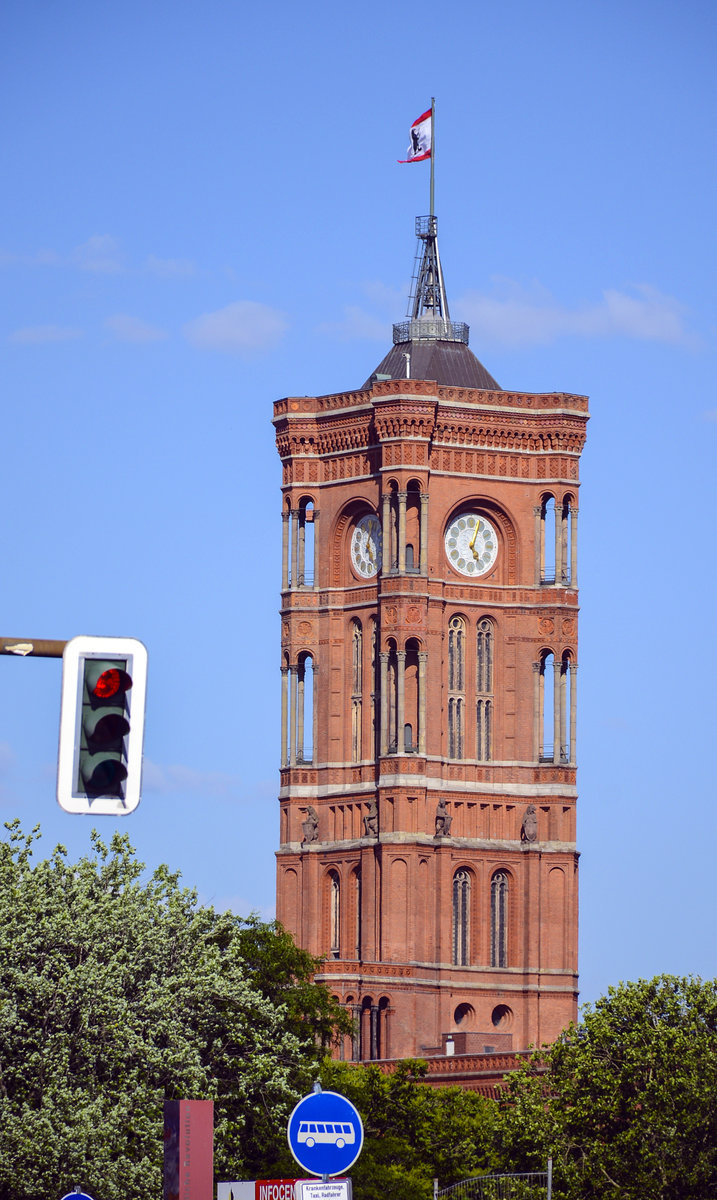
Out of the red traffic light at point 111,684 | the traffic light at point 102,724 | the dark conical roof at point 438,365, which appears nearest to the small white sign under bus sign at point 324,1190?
the traffic light at point 102,724

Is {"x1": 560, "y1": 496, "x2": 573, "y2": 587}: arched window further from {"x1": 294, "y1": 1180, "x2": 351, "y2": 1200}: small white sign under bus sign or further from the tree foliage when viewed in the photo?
{"x1": 294, "y1": 1180, "x2": 351, "y2": 1200}: small white sign under bus sign

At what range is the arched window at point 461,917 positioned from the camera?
119250mm

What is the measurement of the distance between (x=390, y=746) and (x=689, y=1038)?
164 feet

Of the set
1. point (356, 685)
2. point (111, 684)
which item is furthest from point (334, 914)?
point (111, 684)

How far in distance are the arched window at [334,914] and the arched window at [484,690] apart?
8315 mm

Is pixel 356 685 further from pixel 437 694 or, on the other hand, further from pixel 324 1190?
pixel 324 1190

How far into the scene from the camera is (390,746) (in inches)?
4670

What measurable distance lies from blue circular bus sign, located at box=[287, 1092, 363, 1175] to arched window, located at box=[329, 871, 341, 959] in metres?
98.1

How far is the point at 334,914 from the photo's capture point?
397 feet

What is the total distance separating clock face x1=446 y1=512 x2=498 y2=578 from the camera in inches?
4788

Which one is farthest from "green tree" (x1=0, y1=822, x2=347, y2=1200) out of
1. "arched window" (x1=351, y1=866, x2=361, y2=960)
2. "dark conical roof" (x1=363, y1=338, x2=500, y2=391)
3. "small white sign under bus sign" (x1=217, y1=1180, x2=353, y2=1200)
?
"dark conical roof" (x1=363, y1=338, x2=500, y2=391)

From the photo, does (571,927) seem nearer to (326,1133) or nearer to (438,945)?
(438,945)

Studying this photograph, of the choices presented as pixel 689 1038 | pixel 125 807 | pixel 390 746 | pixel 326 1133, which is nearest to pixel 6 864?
pixel 689 1038

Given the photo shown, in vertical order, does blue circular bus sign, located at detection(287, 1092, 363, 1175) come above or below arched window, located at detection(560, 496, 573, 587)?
below
